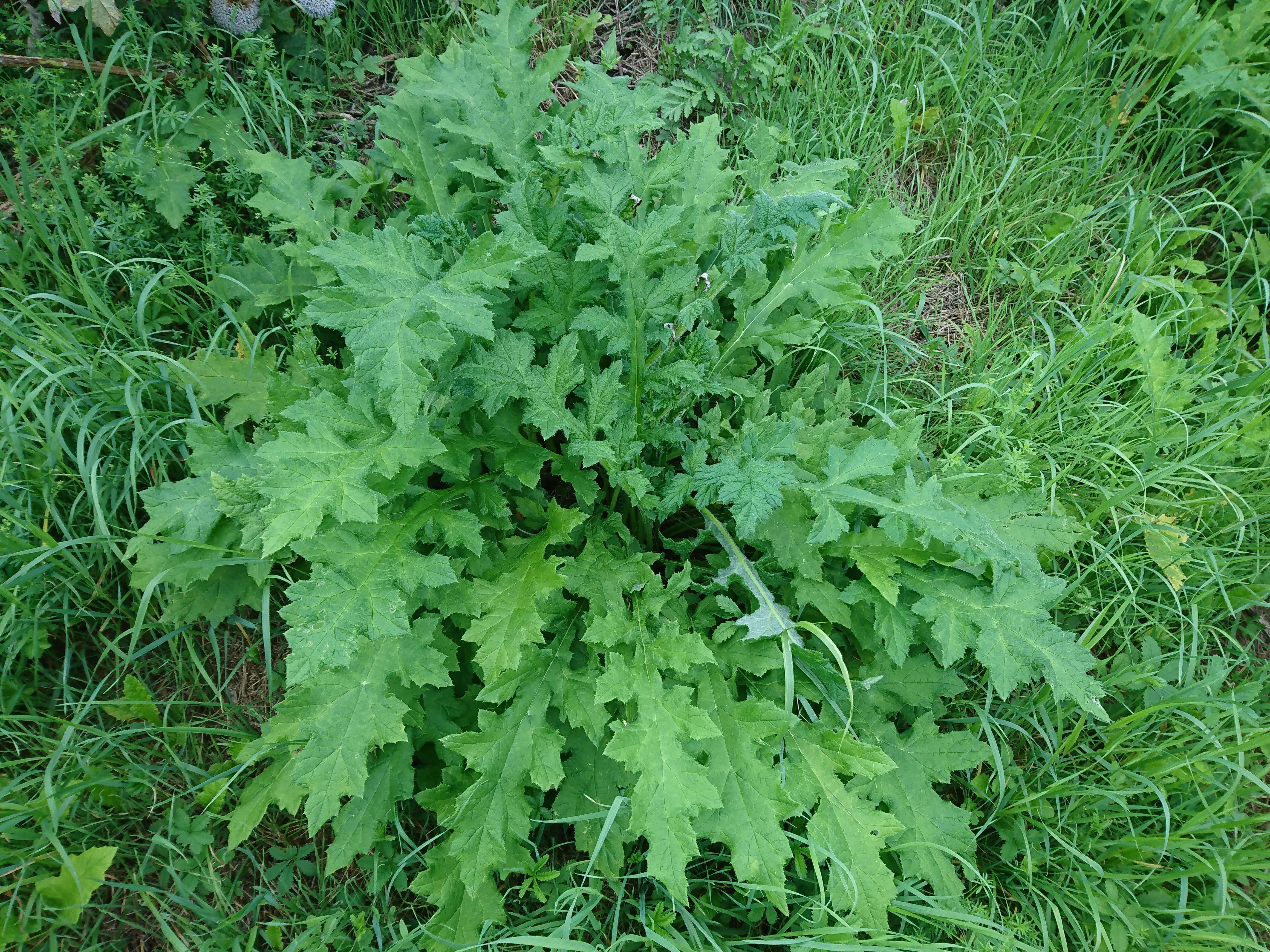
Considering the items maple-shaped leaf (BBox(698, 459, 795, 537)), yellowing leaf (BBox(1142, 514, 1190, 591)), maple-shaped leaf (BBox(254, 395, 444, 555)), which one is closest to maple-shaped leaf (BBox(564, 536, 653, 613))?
maple-shaped leaf (BBox(698, 459, 795, 537))

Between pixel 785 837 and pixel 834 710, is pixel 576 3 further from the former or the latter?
pixel 785 837

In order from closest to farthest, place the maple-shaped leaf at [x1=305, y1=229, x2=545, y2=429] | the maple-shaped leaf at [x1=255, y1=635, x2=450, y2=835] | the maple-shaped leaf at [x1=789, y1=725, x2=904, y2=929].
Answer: the maple-shaped leaf at [x1=305, y1=229, x2=545, y2=429] < the maple-shaped leaf at [x1=255, y1=635, x2=450, y2=835] < the maple-shaped leaf at [x1=789, y1=725, x2=904, y2=929]

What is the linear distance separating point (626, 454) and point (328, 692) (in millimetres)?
1065

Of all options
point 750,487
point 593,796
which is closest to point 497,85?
point 750,487

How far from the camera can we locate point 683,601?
2391 mm

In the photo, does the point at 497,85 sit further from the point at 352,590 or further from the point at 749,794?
the point at 749,794

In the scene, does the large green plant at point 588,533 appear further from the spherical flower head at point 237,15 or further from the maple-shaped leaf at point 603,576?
the spherical flower head at point 237,15

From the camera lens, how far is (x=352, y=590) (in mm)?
1997

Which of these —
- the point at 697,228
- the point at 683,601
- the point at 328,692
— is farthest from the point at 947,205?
the point at 328,692

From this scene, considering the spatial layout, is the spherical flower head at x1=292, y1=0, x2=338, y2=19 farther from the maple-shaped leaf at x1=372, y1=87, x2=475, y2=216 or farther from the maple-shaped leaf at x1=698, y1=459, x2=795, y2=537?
the maple-shaped leaf at x1=698, y1=459, x2=795, y2=537

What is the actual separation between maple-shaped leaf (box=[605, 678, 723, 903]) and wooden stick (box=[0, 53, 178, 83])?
2.92 m

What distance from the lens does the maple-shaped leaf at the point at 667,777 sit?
1900 mm

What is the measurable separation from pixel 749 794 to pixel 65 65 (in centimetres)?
346

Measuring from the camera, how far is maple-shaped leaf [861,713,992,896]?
7.43ft
